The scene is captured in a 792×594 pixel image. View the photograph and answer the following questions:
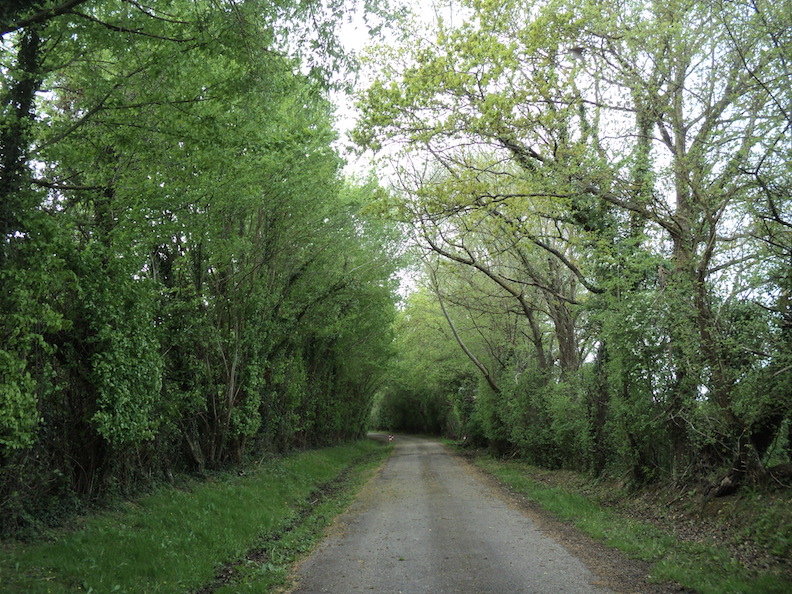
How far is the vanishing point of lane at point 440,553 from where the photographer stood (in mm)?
6320

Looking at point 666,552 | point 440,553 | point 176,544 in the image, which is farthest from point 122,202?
point 666,552

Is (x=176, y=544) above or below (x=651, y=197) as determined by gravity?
Answer: below

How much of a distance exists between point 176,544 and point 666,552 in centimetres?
664

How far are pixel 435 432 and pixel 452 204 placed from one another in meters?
51.0

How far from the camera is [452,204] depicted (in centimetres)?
1210

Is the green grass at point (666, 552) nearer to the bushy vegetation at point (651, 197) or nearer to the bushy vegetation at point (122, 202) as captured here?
the bushy vegetation at point (651, 197)

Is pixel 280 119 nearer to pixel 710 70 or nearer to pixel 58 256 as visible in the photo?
pixel 58 256

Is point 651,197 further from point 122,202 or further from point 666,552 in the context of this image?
Result: point 122,202

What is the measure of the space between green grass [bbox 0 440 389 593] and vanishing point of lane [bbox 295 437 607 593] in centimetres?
70

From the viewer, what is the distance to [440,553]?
771 cm

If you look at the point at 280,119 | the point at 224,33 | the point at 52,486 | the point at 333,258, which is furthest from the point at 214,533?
the point at 333,258

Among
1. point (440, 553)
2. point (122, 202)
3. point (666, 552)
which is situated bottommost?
point (440, 553)

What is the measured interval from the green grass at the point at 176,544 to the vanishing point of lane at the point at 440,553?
2.29 ft

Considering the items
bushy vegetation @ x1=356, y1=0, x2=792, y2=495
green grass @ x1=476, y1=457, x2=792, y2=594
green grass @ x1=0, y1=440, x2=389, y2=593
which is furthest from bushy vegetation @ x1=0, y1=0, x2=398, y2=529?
green grass @ x1=476, y1=457, x2=792, y2=594
